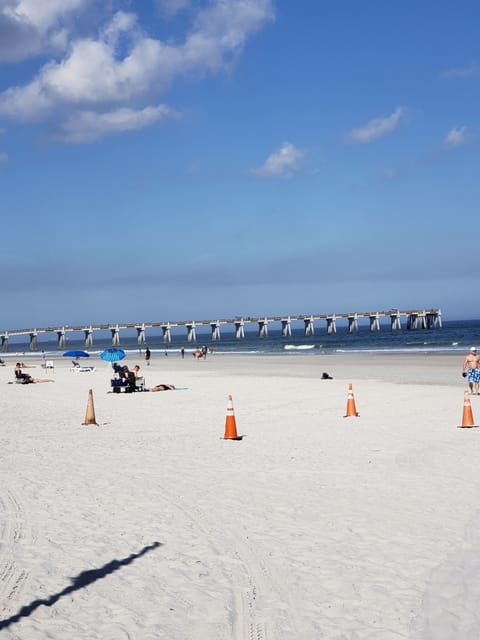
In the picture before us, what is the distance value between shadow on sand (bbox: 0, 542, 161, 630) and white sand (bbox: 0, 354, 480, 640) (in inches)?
0.8

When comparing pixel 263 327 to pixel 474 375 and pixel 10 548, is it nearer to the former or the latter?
pixel 474 375

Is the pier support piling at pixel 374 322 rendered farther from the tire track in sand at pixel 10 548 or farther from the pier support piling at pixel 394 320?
the tire track in sand at pixel 10 548

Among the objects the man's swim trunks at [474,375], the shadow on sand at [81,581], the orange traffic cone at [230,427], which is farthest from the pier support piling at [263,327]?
the shadow on sand at [81,581]

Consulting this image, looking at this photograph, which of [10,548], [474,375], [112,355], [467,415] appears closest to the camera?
[10,548]

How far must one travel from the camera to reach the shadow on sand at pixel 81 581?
4.82 metres

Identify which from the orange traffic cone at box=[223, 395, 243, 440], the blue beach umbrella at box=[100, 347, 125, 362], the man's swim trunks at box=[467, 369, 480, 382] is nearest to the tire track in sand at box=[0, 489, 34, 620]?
the orange traffic cone at box=[223, 395, 243, 440]

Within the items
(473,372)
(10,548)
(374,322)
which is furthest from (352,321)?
(10,548)

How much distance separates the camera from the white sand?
482 centimetres

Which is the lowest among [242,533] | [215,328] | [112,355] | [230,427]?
[242,533]

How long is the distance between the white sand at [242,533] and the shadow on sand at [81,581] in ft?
0.07

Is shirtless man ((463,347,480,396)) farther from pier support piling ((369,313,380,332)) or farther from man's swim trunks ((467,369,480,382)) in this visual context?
pier support piling ((369,313,380,332))

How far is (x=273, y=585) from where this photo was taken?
5441mm

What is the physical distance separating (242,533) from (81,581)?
176 cm

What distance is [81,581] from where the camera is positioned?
5.53 m
